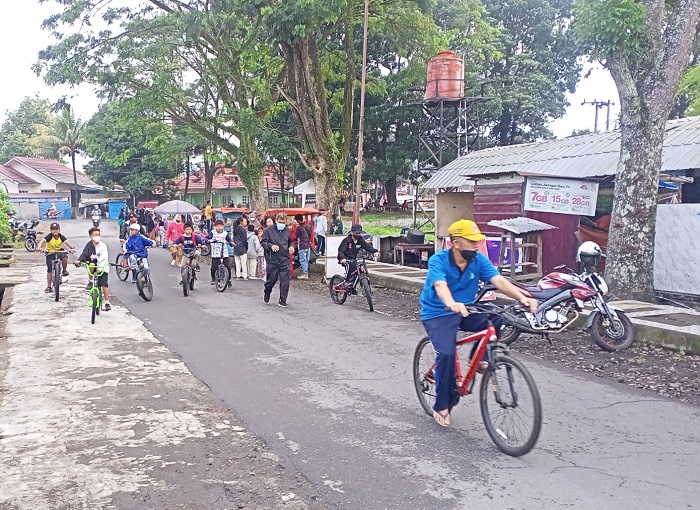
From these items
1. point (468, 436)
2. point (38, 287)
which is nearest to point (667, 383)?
point (468, 436)

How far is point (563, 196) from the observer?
43.7ft

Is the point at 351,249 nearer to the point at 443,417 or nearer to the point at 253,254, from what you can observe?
the point at 253,254

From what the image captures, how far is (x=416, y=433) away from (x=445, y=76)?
22.4 metres

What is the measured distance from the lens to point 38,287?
51.1ft

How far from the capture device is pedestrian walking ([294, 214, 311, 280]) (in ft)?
56.5

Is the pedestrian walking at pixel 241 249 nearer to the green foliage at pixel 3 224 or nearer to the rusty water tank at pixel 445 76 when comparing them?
the rusty water tank at pixel 445 76

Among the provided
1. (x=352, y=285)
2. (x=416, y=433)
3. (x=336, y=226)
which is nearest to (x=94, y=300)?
(x=352, y=285)

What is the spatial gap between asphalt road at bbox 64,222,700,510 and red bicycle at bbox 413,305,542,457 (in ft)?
0.52

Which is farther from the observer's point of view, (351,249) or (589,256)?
(351,249)

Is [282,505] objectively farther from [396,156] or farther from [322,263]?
[396,156]

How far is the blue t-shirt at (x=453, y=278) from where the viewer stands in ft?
16.7

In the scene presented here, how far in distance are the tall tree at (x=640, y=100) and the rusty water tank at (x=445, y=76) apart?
15279 millimetres

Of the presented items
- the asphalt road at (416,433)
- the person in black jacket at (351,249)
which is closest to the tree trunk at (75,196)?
the person in black jacket at (351,249)

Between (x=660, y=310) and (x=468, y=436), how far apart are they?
21.3 feet
